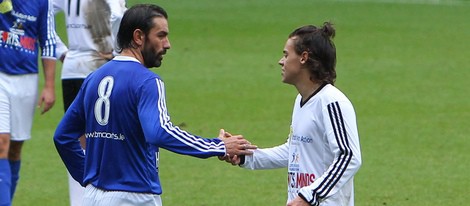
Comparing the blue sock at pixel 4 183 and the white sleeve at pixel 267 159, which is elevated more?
the white sleeve at pixel 267 159

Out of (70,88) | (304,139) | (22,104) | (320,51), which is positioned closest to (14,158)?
(22,104)

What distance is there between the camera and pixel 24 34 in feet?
30.7

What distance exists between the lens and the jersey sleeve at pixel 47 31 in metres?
9.48

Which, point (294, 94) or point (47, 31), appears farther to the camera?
point (294, 94)

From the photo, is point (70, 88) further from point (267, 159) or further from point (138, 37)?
point (138, 37)

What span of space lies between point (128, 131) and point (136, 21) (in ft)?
Answer: 2.00

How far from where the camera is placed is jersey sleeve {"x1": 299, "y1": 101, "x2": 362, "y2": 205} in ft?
21.1

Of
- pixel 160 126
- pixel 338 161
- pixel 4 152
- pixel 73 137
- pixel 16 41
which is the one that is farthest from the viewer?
pixel 16 41

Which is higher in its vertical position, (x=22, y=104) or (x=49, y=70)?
(x=49, y=70)

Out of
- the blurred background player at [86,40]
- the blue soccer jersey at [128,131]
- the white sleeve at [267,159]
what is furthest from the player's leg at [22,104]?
the white sleeve at [267,159]

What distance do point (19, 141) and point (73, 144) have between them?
2554 millimetres

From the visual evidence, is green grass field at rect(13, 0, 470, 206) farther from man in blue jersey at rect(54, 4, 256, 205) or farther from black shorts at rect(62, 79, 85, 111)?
man in blue jersey at rect(54, 4, 256, 205)

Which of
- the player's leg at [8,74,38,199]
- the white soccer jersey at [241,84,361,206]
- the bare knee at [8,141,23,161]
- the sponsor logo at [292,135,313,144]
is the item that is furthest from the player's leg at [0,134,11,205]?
the sponsor logo at [292,135,313,144]

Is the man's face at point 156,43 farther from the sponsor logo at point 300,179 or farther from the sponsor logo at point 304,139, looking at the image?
the sponsor logo at point 300,179
